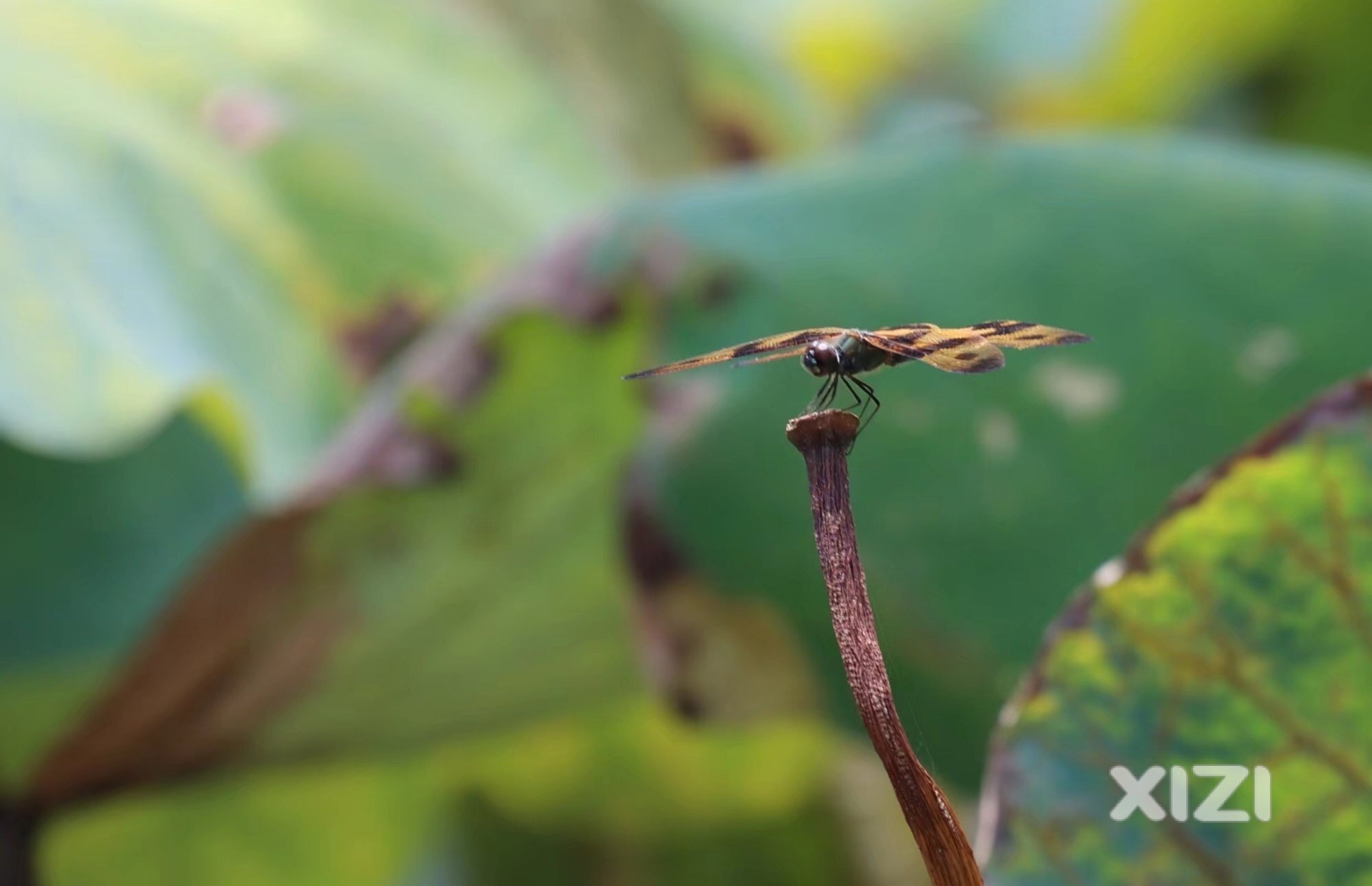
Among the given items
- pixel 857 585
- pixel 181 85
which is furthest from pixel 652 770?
pixel 857 585

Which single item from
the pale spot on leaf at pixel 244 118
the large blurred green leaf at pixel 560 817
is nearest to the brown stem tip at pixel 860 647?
the large blurred green leaf at pixel 560 817

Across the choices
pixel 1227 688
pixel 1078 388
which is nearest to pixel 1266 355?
pixel 1078 388

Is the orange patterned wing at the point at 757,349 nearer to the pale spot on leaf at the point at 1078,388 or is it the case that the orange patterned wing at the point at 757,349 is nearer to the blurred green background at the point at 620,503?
the blurred green background at the point at 620,503

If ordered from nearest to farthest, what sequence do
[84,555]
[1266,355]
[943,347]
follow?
[943,347]
[1266,355]
[84,555]

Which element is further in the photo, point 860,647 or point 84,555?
point 84,555

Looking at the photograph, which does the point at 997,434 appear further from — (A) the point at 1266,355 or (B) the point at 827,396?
(B) the point at 827,396

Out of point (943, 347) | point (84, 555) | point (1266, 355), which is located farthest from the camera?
point (84, 555)
